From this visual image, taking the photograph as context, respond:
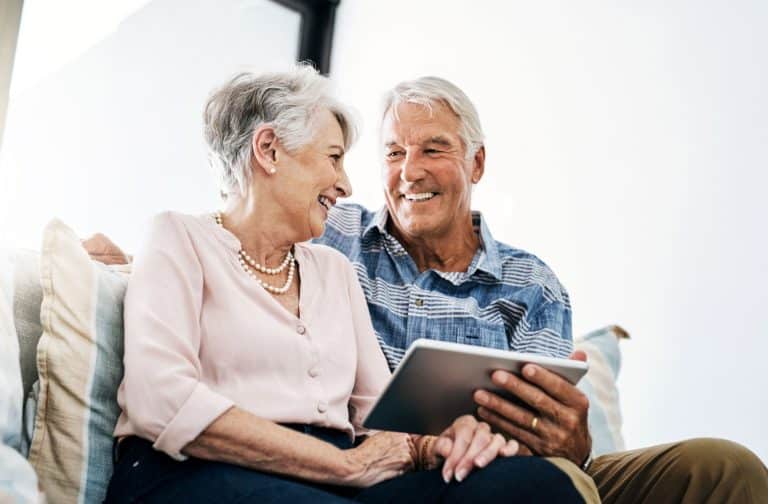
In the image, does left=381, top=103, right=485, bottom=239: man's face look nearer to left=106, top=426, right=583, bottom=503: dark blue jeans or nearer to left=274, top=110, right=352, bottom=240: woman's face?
left=274, top=110, right=352, bottom=240: woman's face

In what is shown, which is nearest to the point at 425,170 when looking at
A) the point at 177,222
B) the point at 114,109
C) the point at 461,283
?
the point at 461,283

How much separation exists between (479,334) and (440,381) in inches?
21.2

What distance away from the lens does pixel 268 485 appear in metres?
1.15

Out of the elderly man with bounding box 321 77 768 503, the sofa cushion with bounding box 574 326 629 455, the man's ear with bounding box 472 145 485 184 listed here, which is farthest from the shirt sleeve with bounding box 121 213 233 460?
the sofa cushion with bounding box 574 326 629 455

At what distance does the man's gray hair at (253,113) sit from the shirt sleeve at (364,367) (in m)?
0.28

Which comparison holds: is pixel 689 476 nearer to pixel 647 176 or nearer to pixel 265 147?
pixel 265 147

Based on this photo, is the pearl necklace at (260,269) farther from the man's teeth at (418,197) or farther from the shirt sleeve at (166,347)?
the man's teeth at (418,197)

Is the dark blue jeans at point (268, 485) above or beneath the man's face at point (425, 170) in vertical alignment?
beneath

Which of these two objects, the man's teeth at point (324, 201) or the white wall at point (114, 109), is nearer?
the man's teeth at point (324, 201)

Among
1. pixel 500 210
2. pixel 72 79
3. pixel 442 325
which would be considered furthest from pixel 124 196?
pixel 442 325

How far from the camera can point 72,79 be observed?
2604mm

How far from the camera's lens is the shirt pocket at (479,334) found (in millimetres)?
1762

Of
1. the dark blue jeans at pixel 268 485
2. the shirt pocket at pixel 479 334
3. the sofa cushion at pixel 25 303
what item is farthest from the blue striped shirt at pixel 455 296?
the sofa cushion at pixel 25 303

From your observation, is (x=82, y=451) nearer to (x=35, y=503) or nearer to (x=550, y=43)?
(x=35, y=503)
